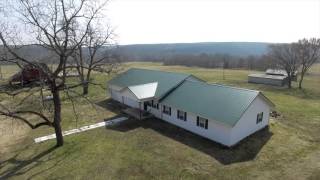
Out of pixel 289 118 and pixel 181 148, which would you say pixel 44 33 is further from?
pixel 289 118

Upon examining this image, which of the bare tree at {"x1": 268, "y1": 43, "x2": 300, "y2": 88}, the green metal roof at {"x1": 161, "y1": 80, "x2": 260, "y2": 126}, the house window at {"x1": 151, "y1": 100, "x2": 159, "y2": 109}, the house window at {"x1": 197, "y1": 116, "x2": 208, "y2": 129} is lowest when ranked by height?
the house window at {"x1": 197, "y1": 116, "x2": 208, "y2": 129}

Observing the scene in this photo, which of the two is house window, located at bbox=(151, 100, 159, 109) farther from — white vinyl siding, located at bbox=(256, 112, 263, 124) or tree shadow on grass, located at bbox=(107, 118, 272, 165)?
white vinyl siding, located at bbox=(256, 112, 263, 124)

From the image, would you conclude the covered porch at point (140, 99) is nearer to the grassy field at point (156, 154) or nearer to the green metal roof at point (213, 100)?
the grassy field at point (156, 154)

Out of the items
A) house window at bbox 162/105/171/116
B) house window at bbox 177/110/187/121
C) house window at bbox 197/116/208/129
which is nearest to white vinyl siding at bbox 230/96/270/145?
house window at bbox 197/116/208/129

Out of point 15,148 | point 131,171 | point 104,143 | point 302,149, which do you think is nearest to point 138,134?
point 104,143

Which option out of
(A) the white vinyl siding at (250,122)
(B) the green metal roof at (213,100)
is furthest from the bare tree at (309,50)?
(B) the green metal roof at (213,100)

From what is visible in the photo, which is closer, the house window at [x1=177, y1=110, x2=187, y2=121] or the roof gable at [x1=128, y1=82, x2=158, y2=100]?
A: the house window at [x1=177, y1=110, x2=187, y2=121]

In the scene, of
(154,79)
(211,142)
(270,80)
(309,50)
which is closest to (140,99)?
(154,79)
